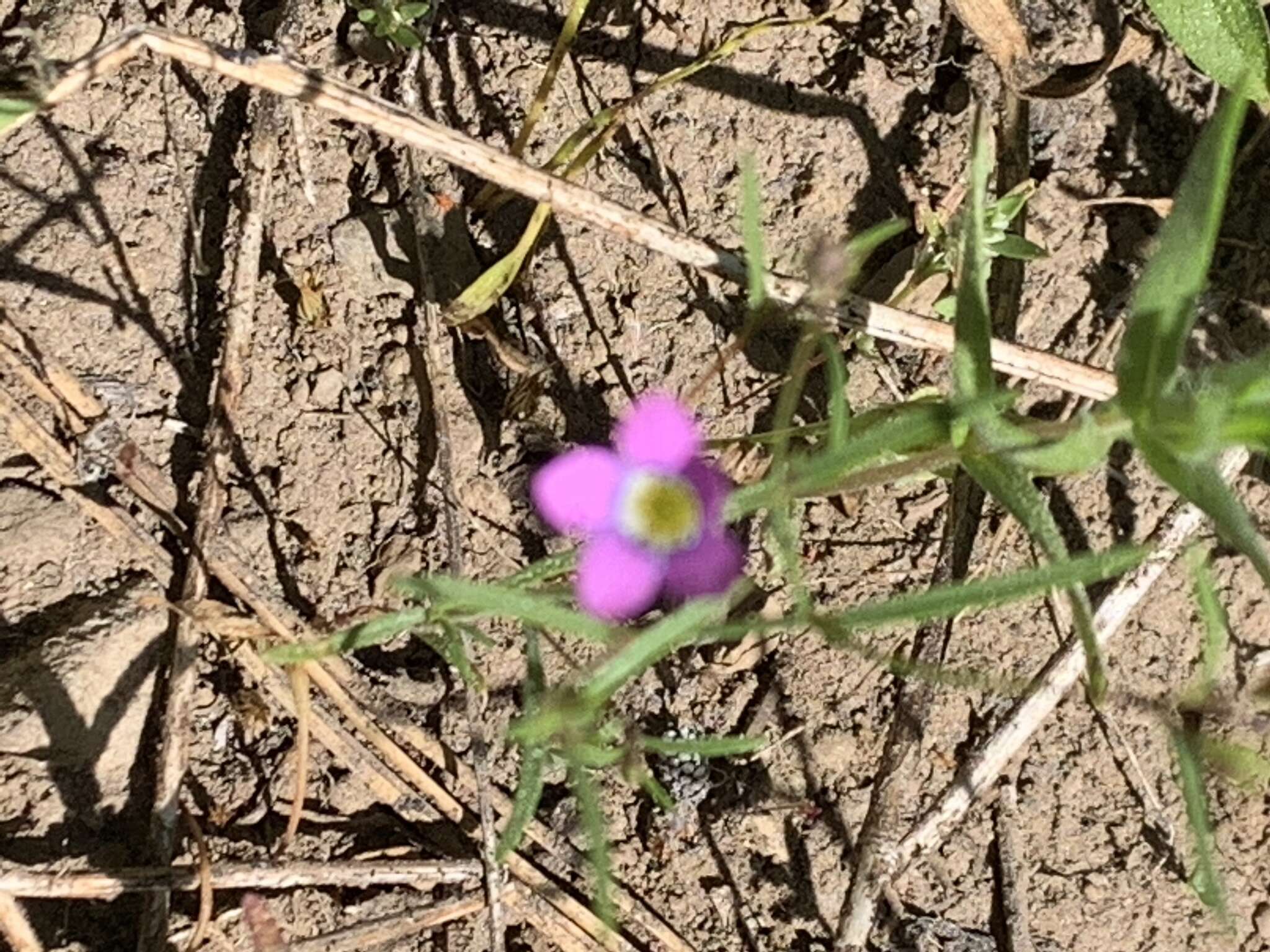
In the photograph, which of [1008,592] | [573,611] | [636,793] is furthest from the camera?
[636,793]

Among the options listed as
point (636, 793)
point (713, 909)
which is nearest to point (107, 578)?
point (636, 793)

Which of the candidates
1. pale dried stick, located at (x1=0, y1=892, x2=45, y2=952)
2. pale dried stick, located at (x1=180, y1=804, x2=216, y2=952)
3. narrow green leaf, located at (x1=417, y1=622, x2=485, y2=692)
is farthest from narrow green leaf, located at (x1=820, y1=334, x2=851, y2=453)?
pale dried stick, located at (x1=0, y1=892, x2=45, y2=952)

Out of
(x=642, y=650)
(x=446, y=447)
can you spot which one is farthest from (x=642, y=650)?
(x=446, y=447)

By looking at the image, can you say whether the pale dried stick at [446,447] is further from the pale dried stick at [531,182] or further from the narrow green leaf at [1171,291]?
the narrow green leaf at [1171,291]

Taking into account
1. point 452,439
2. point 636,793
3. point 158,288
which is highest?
point 158,288

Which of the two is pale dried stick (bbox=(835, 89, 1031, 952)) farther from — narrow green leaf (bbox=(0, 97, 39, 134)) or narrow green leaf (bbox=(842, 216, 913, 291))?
narrow green leaf (bbox=(0, 97, 39, 134))

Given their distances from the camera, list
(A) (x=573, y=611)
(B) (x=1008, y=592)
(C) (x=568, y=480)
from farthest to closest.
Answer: (C) (x=568, y=480) → (A) (x=573, y=611) → (B) (x=1008, y=592)

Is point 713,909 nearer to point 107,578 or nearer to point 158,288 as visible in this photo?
point 107,578

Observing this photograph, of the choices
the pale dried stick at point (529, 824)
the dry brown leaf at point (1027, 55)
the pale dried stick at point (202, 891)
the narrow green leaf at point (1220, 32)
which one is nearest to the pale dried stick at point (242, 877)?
the pale dried stick at point (202, 891)
